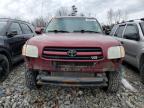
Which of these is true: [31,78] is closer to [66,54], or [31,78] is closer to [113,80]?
[66,54]

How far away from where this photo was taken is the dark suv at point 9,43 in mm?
5835

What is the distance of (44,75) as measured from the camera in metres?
4.37

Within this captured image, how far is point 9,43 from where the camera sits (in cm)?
642

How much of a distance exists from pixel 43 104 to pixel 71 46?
1.25m

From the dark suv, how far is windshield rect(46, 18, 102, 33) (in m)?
1.24

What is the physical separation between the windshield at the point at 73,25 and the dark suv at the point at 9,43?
124 cm

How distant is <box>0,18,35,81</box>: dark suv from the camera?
5835 millimetres

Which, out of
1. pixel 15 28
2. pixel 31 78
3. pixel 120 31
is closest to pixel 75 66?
pixel 31 78

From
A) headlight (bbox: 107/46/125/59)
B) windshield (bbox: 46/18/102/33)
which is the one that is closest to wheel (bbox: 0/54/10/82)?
windshield (bbox: 46/18/102/33)

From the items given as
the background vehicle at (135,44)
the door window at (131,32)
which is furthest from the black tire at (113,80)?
the door window at (131,32)

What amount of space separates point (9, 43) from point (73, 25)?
6.27 feet

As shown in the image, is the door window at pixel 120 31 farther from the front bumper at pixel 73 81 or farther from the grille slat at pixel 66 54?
the front bumper at pixel 73 81

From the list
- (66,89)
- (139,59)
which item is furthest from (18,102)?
(139,59)

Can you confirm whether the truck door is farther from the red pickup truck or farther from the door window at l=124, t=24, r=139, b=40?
the red pickup truck
